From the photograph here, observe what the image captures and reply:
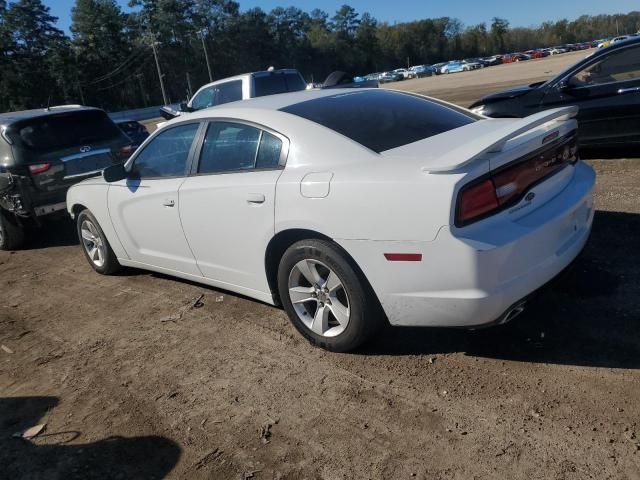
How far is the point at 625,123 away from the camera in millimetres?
6832

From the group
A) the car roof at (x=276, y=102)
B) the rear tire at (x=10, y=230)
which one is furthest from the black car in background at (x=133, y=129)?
the car roof at (x=276, y=102)

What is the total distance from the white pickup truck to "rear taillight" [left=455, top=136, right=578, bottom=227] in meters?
8.37

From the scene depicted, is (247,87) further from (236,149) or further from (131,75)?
(131,75)

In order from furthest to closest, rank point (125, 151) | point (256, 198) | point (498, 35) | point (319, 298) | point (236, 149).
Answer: point (498, 35)
point (125, 151)
point (236, 149)
point (256, 198)
point (319, 298)

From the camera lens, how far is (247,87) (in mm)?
11039

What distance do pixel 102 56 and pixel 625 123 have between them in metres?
92.7

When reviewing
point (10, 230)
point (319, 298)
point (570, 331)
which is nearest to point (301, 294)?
point (319, 298)

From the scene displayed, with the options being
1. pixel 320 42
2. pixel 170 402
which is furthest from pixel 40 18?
pixel 170 402

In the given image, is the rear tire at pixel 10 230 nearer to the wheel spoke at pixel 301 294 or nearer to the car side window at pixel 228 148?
the car side window at pixel 228 148

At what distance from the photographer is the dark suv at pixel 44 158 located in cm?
678

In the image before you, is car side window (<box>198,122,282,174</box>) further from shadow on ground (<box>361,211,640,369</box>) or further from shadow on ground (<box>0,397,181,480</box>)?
shadow on ground (<box>0,397,181,480</box>)

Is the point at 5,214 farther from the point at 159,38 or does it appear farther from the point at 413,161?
the point at 159,38

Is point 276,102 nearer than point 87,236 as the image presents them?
Yes

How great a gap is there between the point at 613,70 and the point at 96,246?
641 centimetres
